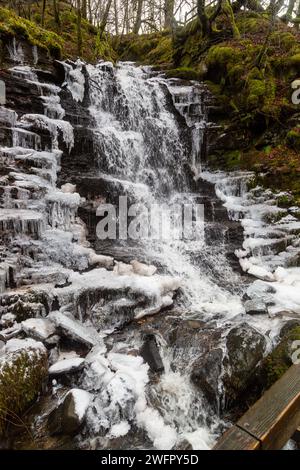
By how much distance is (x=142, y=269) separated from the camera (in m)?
5.84

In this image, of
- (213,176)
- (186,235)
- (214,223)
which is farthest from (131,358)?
(213,176)

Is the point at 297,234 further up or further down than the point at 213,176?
further down

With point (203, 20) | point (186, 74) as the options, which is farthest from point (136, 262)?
point (203, 20)

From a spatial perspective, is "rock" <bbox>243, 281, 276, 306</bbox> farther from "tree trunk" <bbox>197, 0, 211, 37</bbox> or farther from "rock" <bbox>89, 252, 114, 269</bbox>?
"tree trunk" <bbox>197, 0, 211, 37</bbox>

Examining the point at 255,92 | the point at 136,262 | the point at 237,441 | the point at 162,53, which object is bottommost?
the point at 237,441

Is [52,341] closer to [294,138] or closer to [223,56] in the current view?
[294,138]

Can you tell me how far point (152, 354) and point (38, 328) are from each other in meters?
1.61

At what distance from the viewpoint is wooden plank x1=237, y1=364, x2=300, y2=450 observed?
1707 millimetres

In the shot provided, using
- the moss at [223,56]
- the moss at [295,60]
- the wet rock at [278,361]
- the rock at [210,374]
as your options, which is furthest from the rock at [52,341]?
the moss at [223,56]

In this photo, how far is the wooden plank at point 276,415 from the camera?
5.60ft

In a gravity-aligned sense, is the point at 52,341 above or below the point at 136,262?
below

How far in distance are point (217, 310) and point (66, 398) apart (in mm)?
2827

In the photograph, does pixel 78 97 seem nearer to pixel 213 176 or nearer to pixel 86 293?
pixel 213 176

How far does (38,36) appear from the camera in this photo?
34.1 feet
